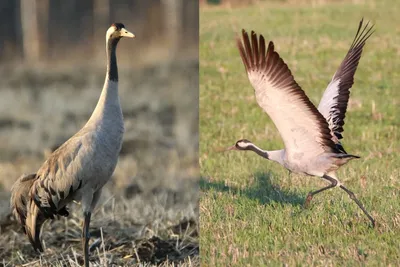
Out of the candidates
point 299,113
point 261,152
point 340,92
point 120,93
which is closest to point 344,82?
point 340,92

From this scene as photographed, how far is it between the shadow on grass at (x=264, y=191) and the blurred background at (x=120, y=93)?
0.81m

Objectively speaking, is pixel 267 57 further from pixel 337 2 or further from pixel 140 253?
pixel 337 2

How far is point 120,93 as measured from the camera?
10242 millimetres

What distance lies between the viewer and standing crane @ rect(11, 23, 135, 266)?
4.46m

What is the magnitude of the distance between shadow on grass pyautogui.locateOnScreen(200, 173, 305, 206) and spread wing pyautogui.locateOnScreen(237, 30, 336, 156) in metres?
0.52

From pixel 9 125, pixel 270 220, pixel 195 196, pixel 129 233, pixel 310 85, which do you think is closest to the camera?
pixel 270 220

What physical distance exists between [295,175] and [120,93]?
212 inches

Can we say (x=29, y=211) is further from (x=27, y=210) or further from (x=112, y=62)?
(x=112, y=62)

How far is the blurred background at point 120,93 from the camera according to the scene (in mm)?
7035

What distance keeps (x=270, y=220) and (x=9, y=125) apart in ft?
18.2

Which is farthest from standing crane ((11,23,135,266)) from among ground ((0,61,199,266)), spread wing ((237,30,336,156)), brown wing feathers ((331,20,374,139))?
brown wing feathers ((331,20,374,139))

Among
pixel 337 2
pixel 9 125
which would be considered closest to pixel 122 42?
pixel 9 125

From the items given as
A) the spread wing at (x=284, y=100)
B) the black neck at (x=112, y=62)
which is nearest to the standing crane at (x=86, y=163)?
the black neck at (x=112, y=62)

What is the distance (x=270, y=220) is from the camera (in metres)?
4.59
